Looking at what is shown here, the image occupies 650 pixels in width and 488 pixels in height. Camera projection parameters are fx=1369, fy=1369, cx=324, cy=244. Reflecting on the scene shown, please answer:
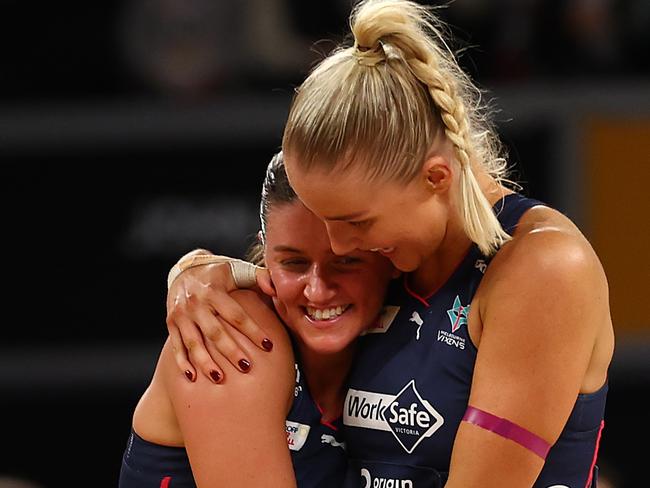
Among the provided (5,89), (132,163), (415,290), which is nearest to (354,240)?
(415,290)

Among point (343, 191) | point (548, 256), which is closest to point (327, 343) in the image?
point (343, 191)

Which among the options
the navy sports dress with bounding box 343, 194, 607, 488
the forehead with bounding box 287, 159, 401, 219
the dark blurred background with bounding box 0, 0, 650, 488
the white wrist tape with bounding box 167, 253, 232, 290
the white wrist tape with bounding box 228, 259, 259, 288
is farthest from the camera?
the dark blurred background with bounding box 0, 0, 650, 488

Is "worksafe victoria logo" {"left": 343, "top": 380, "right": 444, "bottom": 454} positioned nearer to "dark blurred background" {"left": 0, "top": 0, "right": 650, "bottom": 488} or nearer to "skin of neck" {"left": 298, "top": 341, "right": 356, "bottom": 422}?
"skin of neck" {"left": 298, "top": 341, "right": 356, "bottom": 422}

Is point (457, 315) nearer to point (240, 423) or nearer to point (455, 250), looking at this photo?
point (455, 250)

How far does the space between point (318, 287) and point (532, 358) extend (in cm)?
42

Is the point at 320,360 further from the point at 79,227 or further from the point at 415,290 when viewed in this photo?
the point at 79,227

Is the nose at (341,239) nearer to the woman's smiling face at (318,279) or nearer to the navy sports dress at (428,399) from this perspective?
the woman's smiling face at (318,279)

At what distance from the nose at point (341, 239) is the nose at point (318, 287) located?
105mm

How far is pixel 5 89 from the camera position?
5.37m

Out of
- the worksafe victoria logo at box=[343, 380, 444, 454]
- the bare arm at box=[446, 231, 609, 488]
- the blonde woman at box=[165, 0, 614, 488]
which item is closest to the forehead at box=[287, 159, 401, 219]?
the blonde woman at box=[165, 0, 614, 488]

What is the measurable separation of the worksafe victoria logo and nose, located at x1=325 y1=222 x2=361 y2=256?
299 mm

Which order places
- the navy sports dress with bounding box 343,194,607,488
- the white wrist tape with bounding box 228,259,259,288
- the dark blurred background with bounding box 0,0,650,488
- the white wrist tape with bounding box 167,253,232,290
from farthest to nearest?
the dark blurred background with bounding box 0,0,650,488 < the white wrist tape with bounding box 167,253,232,290 < the white wrist tape with bounding box 228,259,259,288 < the navy sports dress with bounding box 343,194,607,488

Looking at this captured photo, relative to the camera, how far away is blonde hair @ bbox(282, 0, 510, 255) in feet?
7.56

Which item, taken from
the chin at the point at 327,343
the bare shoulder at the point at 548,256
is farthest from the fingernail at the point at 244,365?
the bare shoulder at the point at 548,256
